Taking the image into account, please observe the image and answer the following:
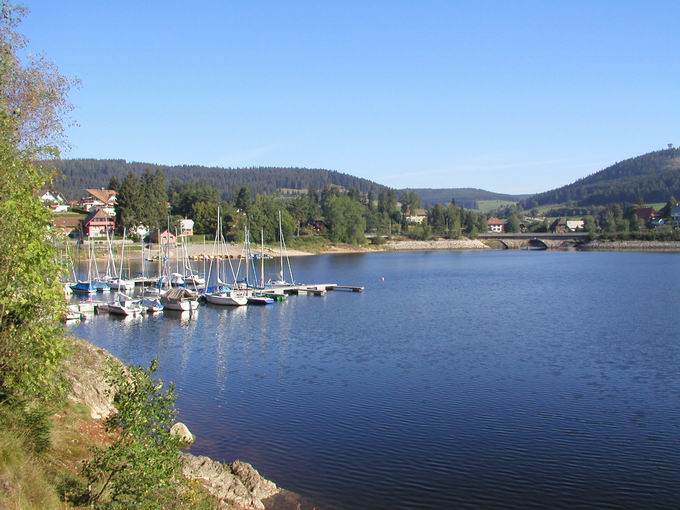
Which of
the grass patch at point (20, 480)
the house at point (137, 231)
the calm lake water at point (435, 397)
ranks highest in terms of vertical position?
the house at point (137, 231)

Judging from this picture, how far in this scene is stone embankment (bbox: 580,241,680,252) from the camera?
172625mm

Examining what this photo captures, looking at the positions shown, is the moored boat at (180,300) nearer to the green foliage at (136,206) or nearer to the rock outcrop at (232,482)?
the rock outcrop at (232,482)

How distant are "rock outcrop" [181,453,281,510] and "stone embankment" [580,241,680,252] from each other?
172198mm

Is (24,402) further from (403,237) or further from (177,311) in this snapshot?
(403,237)

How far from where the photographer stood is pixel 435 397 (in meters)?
28.4

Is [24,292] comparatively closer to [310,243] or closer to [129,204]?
[129,204]

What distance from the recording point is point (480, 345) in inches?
1592

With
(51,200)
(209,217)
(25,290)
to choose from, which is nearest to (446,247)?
(209,217)

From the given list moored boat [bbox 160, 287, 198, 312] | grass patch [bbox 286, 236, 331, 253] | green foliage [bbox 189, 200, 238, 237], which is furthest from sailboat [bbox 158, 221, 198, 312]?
grass patch [bbox 286, 236, 331, 253]

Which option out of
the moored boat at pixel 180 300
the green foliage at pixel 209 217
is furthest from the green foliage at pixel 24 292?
the green foliage at pixel 209 217

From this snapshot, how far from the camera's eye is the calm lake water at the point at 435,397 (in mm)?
19797

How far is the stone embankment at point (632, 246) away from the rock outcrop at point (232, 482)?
172 m

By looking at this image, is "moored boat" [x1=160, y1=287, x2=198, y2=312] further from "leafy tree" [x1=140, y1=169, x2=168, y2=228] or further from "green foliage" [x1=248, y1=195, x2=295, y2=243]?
"green foliage" [x1=248, y1=195, x2=295, y2=243]

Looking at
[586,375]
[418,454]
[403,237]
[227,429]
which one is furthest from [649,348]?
[403,237]
